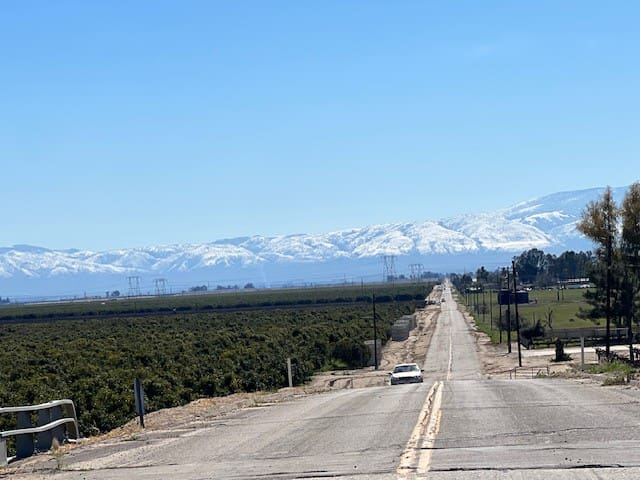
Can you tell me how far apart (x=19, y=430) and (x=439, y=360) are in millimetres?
49536

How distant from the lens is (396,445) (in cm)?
1224

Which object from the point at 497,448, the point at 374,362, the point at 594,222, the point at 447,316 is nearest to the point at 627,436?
the point at 497,448

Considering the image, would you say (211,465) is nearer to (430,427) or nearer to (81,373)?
(430,427)

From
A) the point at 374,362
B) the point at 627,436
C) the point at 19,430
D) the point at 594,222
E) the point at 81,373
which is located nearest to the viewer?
the point at 627,436

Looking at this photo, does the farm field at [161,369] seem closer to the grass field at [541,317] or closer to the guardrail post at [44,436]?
the guardrail post at [44,436]

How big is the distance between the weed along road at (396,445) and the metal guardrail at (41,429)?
625 mm

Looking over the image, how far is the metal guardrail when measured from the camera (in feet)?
43.7

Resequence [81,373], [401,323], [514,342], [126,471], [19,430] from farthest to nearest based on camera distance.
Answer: [401,323] → [514,342] → [81,373] → [19,430] → [126,471]

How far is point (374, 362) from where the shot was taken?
60531 millimetres

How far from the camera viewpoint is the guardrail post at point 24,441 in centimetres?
1382

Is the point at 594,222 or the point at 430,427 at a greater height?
the point at 594,222

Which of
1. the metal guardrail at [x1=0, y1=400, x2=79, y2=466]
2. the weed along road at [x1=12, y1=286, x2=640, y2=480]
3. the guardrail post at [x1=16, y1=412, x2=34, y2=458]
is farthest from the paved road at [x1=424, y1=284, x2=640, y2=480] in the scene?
the guardrail post at [x1=16, y1=412, x2=34, y2=458]

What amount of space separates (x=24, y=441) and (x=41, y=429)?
0.28m

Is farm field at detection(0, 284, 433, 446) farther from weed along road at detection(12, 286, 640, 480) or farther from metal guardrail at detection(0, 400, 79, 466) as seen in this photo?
weed along road at detection(12, 286, 640, 480)
